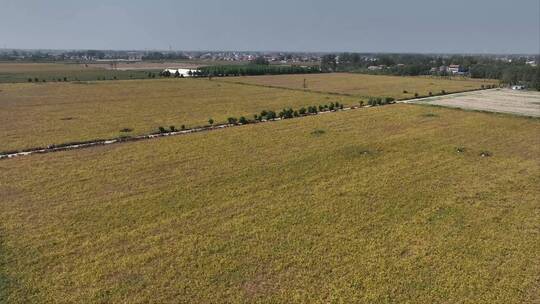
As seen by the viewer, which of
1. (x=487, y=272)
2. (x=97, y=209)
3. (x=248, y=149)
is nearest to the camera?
(x=487, y=272)

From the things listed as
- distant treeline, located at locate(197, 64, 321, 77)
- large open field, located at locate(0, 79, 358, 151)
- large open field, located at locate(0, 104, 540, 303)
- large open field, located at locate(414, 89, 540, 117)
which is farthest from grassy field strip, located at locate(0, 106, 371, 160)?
distant treeline, located at locate(197, 64, 321, 77)

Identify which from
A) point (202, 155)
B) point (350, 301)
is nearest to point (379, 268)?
point (350, 301)

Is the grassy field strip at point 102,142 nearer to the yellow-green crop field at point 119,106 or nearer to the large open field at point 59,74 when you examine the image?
the yellow-green crop field at point 119,106

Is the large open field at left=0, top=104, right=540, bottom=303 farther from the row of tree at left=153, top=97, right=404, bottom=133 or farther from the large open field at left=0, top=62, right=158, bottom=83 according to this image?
the large open field at left=0, top=62, right=158, bottom=83

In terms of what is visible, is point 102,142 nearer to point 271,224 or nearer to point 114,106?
point 271,224

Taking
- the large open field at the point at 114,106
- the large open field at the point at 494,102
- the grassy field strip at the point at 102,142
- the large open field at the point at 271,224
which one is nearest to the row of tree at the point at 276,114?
the grassy field strip at the point at 102,142

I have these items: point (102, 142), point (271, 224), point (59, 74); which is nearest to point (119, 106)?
point (102, 142)

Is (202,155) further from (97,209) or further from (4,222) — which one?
(4,222)

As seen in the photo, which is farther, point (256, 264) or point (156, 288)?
point (256, 264)
